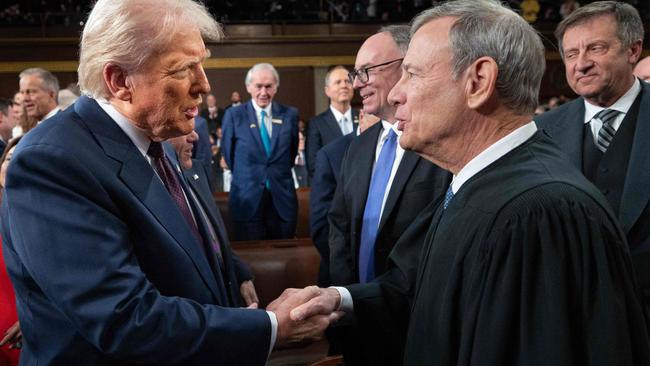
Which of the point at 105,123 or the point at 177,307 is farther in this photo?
the point at 105,123

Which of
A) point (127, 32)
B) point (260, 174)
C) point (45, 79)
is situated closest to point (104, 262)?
point (127, 32)

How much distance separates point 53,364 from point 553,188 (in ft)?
3.90

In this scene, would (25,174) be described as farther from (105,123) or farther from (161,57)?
(161,57)

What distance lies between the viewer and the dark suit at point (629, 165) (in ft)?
8.07

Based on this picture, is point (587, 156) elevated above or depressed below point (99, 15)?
below

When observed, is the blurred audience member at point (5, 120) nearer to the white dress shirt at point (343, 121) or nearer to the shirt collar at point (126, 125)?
the white dress shirt at point (343, 121)

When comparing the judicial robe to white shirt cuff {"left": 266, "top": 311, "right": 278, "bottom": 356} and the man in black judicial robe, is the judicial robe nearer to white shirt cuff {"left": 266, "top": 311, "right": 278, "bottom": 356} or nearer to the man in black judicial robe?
the man in black judicial robe

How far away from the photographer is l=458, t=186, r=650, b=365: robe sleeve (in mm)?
1295

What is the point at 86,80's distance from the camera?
1.73m

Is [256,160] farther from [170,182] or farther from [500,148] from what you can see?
[500,148]

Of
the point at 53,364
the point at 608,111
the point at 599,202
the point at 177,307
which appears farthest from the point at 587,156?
the point at 53,364

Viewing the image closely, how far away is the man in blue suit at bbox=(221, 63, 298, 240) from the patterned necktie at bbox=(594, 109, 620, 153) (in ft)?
12.4

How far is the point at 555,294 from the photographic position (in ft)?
4.25

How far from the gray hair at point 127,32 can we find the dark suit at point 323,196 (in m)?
1.97
